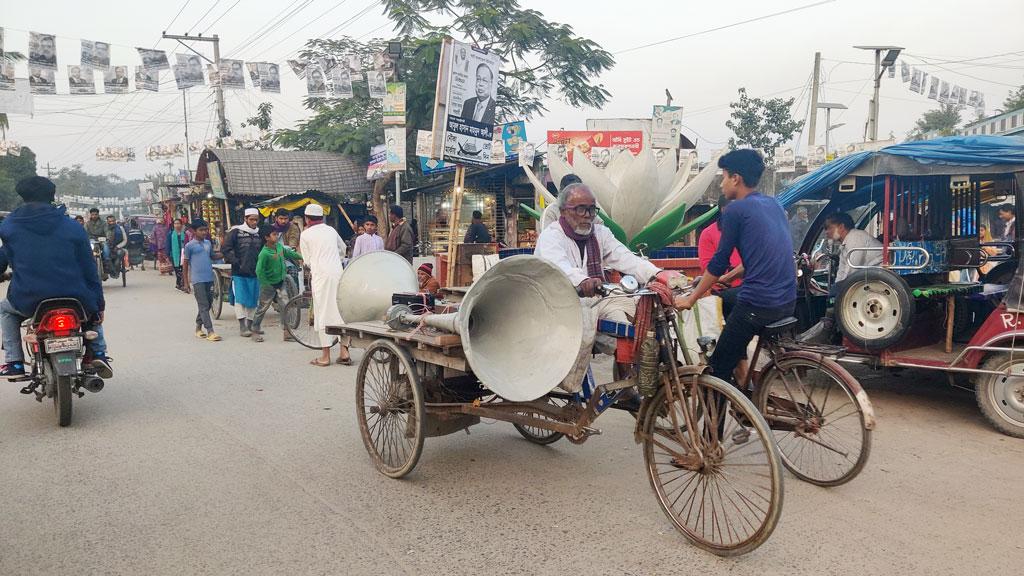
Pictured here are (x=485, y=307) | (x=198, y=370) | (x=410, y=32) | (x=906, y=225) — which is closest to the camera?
(x=485, y=307)

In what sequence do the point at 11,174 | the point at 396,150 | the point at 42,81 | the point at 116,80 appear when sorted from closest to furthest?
the point at 396,150 < the point at 42,81 < the point at 116,80 < the point at 11,174

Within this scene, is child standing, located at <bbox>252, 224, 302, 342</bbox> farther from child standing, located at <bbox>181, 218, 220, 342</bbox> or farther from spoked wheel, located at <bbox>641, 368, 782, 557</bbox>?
spoked wheel, located at <bbox>641, 368, 782, 557</bbox>

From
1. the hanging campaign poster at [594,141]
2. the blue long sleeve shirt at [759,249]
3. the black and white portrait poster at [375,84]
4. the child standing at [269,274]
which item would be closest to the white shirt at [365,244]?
the child standing at [269,274]

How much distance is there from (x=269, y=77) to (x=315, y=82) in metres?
2.59

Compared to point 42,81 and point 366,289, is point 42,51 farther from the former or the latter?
point 366,289

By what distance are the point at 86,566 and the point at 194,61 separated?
18.9 meters

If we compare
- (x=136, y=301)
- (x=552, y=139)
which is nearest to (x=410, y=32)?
(x=552, y=139)

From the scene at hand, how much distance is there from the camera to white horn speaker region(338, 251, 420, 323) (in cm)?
465

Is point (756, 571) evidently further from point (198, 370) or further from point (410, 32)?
point (410, 32)

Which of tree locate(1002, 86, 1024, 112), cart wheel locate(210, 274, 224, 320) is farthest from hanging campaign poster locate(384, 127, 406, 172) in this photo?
tree locate(1002, 86, 1024, 112)

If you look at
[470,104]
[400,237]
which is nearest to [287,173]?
[400,237]

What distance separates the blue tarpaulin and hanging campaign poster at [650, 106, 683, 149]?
10503mm

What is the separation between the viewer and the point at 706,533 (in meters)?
3.24

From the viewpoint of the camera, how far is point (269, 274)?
30.3 ft
